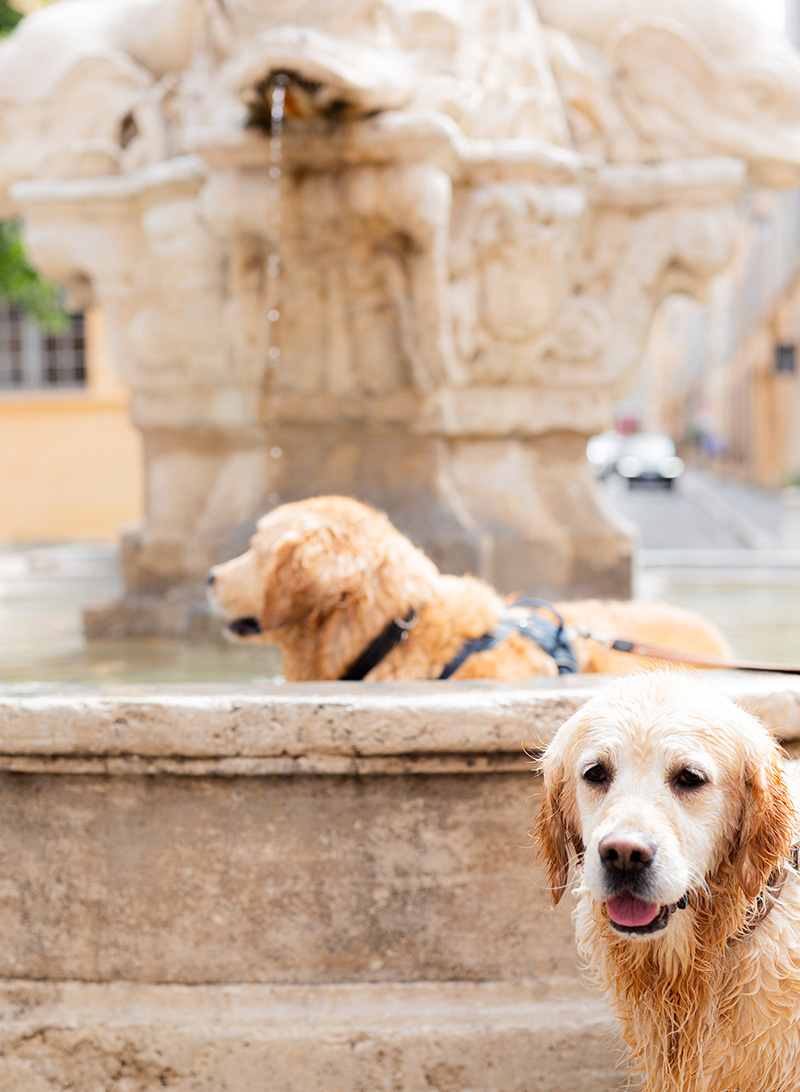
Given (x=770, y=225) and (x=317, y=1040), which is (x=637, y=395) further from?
(x=317, y=1040)

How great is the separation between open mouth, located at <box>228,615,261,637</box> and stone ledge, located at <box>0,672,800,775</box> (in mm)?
1097

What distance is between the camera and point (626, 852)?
73.5 inches

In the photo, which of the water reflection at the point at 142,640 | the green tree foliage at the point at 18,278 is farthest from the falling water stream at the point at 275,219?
the green tree foliage at the point at 18,278

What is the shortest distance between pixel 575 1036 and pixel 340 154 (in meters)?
3.62

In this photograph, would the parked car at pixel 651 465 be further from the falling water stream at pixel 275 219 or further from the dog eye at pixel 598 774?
the dog eye at pixel 598 774

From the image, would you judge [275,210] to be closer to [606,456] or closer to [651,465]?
[651,465]

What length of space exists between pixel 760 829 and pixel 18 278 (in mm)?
13994

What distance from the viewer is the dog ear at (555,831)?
2.14 meters

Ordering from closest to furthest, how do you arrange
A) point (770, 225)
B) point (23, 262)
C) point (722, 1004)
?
point (722, 1004), point (23, 262), point (770, 225)

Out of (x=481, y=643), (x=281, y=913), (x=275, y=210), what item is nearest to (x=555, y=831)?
(x=281, y=913)

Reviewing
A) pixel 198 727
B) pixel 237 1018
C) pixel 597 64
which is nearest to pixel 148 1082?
pixel 237 1018

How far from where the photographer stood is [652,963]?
213 cm

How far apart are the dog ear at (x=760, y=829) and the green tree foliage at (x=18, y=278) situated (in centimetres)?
1327

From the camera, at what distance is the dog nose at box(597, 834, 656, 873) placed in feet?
6.11
